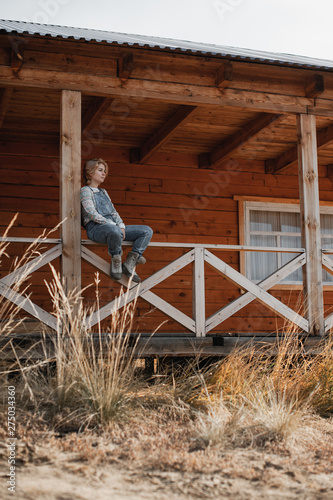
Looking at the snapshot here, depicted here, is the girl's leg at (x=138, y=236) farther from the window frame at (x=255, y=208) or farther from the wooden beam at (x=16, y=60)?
the window frame at (x=255, y=208)

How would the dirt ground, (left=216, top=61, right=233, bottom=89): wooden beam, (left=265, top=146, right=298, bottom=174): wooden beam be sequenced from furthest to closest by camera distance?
(left=265, top=146, right=298, bottom=174): wooden beam < (left=216, top=61, right=233, bottom=89): wooden beam < the dirt ground

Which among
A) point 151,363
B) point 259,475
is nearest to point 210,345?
point 151,363

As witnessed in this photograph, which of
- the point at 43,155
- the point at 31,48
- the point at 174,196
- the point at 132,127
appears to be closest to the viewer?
the point at 31,48

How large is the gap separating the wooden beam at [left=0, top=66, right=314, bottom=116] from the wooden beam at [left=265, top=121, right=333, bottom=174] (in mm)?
1282

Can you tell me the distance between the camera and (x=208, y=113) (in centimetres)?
730

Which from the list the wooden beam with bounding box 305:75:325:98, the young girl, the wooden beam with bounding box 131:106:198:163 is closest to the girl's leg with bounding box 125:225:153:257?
the young girl

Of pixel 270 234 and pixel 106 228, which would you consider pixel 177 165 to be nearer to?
pixel 270 234

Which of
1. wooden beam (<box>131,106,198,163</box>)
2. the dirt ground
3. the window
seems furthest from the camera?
the window

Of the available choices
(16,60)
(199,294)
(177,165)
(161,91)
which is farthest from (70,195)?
(177,165)

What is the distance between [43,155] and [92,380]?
4.93 meters

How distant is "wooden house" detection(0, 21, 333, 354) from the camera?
576 centimetres

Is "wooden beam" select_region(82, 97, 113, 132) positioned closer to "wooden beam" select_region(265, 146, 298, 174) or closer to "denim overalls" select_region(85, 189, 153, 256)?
"denim overalls" select_region(85, 189, 153, 256)

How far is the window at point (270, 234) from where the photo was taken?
30.8 ft

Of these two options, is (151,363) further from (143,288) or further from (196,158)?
(196,158)
